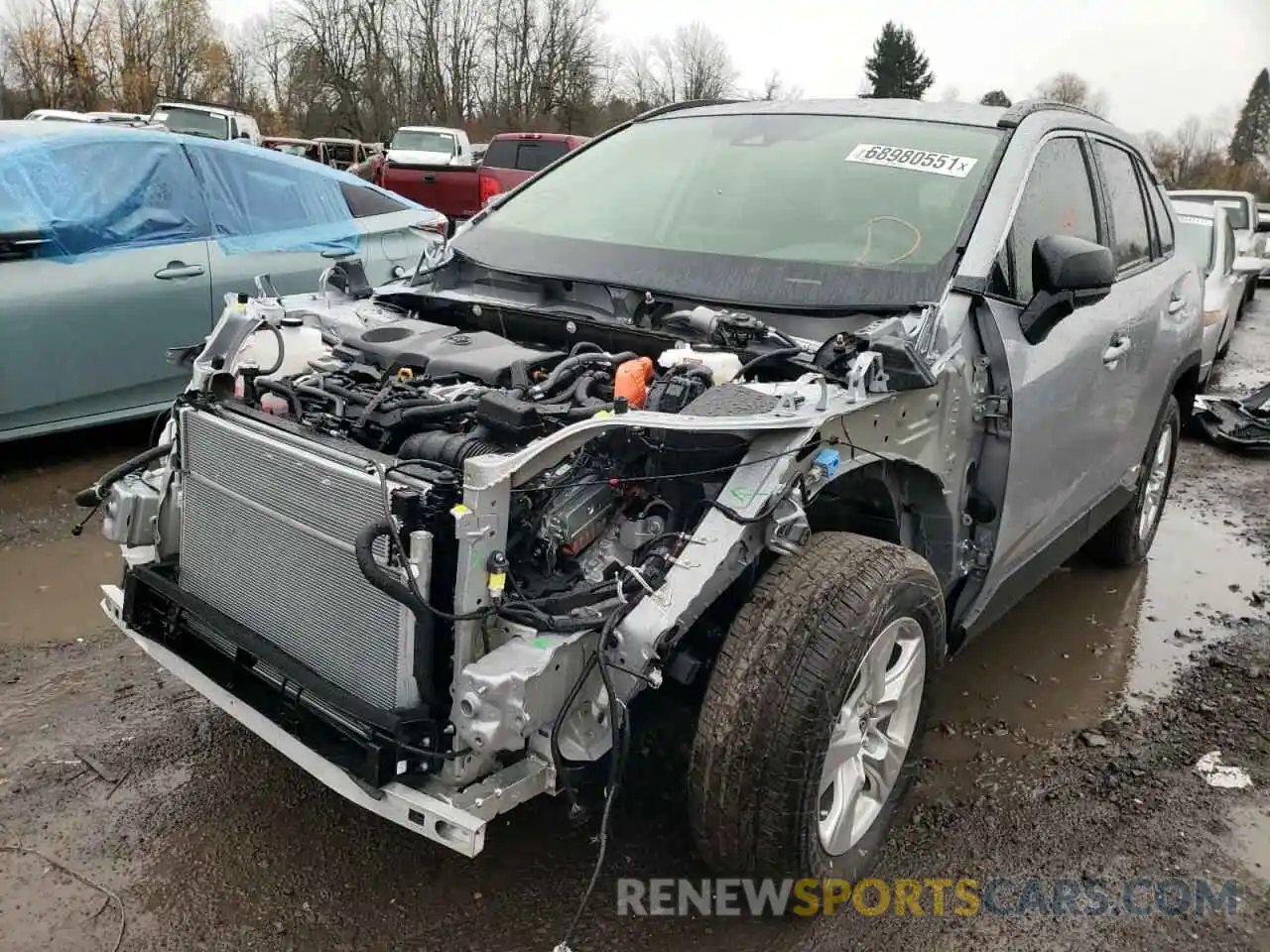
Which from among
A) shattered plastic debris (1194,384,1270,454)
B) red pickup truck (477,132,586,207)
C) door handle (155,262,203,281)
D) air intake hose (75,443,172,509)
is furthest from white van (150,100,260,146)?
air intake hose (75,443,172,509)

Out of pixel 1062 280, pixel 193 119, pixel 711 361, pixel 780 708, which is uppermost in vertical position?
pixel 193 119

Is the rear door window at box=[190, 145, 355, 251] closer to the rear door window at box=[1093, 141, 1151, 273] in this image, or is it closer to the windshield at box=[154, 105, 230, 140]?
the rear door window at box=[1093, 141, 1151, 273]

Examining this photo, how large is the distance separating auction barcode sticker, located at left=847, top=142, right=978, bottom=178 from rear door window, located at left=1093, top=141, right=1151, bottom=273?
34.9 inches

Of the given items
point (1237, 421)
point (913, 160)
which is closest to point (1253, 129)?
point (1237, 421)

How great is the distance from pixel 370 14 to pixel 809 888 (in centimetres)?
Answer: 5525

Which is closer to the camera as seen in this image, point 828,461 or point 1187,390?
point 828,461

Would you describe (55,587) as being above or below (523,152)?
below

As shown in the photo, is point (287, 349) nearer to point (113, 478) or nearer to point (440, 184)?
point (113, 478)

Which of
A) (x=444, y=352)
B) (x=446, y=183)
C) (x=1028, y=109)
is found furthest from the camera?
(x=446, y=183)

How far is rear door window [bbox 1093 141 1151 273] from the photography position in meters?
3.88

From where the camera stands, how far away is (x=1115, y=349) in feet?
11.8

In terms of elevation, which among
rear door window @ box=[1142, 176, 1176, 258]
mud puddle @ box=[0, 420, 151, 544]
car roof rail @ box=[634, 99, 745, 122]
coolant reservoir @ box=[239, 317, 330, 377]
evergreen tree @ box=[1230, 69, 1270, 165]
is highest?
evergreen tree @ box=[1230, 69, 1270, 165]

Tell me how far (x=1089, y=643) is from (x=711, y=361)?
2538 millimetres

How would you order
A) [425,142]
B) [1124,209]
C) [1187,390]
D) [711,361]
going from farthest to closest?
1. [425,142]
2. [1187,390]
3. [1124,209]
4. [711,361]
